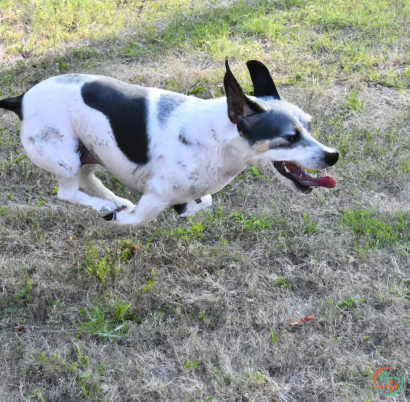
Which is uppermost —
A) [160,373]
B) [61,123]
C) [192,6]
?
[61,123]

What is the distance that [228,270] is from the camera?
4.16m

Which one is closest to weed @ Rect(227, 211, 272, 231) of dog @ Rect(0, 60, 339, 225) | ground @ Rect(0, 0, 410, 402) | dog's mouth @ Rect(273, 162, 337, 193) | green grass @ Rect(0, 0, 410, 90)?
ground @ Rect(0, 0, 410, 402)

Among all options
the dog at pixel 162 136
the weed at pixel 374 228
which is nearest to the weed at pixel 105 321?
the dog at pixel 162 136

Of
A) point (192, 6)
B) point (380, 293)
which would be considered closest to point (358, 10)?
point (192, 6)

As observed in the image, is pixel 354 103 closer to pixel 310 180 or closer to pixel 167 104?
pixel 310 180

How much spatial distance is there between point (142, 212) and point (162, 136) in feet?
1.70

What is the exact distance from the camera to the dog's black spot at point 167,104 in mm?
3578

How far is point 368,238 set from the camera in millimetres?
4422

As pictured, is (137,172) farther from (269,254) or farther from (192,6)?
(192,6)

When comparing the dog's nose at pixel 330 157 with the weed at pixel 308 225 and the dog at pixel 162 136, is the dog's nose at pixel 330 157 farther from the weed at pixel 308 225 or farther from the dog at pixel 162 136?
the weed at pixel 308 225

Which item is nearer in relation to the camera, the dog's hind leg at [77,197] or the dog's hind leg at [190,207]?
the dog's hind leg at [77,197]

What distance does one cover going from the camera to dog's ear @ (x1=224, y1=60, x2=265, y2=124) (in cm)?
322

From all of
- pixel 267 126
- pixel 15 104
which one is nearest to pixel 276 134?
pixel 267 126

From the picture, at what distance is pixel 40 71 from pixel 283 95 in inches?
111
